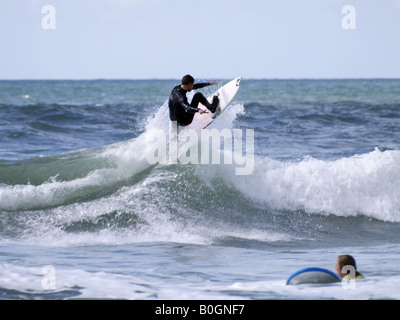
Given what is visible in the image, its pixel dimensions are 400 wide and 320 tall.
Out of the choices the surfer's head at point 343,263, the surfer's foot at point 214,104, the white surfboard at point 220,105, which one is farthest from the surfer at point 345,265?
the white surfboard at point 220,105

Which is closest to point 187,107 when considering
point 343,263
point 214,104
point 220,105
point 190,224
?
point 214,104

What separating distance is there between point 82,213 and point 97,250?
2049 mm

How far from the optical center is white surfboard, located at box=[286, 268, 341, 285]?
19.9ft

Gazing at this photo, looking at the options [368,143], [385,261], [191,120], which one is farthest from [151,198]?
[368,143]

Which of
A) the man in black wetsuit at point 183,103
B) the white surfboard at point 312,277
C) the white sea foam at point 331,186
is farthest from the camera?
the white sea foam at point 331,186

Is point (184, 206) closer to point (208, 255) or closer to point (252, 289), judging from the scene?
point (208, 255)

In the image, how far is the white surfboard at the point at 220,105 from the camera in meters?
11.9

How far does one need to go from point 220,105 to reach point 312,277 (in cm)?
635

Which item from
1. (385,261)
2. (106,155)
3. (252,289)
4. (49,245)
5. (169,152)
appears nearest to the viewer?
(252,289)

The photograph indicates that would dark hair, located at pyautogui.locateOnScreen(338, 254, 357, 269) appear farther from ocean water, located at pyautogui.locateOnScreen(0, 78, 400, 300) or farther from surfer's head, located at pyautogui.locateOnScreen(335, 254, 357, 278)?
ocean water, located at pyautogui.locateOnScreen(0, 78, 400, 300)

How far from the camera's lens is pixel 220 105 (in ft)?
39.3

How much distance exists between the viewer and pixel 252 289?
607 cm

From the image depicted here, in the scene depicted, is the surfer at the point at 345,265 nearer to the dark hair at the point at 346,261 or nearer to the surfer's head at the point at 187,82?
the dark hair at the point at 346,261

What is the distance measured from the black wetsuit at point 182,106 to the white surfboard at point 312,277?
15.4ft
